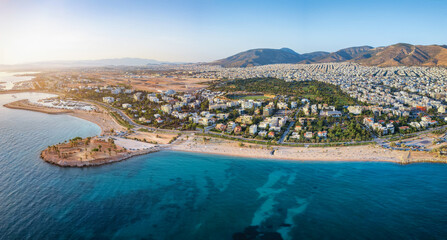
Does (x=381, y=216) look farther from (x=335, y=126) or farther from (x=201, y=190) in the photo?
(x=335, y=126)

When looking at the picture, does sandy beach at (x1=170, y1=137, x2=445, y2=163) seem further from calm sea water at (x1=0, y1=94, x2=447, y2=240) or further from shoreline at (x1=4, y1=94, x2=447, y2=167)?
calm sea water at (x1=0, y1=94, x2=447, y2=240)

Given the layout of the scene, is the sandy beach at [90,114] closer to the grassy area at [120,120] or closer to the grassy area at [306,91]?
the grassy area at [120,120]

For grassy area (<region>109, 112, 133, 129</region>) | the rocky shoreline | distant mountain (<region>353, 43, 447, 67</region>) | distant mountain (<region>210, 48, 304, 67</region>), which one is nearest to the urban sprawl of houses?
grassy area (<region>109, 112, 133, 129</region>)

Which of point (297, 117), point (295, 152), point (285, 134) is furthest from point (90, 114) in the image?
point (295, 152)

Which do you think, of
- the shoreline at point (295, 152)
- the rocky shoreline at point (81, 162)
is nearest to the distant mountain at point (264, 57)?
the shoreline at point (295, 152)

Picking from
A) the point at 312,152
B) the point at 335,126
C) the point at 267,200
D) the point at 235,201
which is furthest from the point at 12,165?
the point at 335,126

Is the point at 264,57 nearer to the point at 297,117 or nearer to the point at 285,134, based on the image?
the point at 297,117

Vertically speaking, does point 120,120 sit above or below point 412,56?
below
